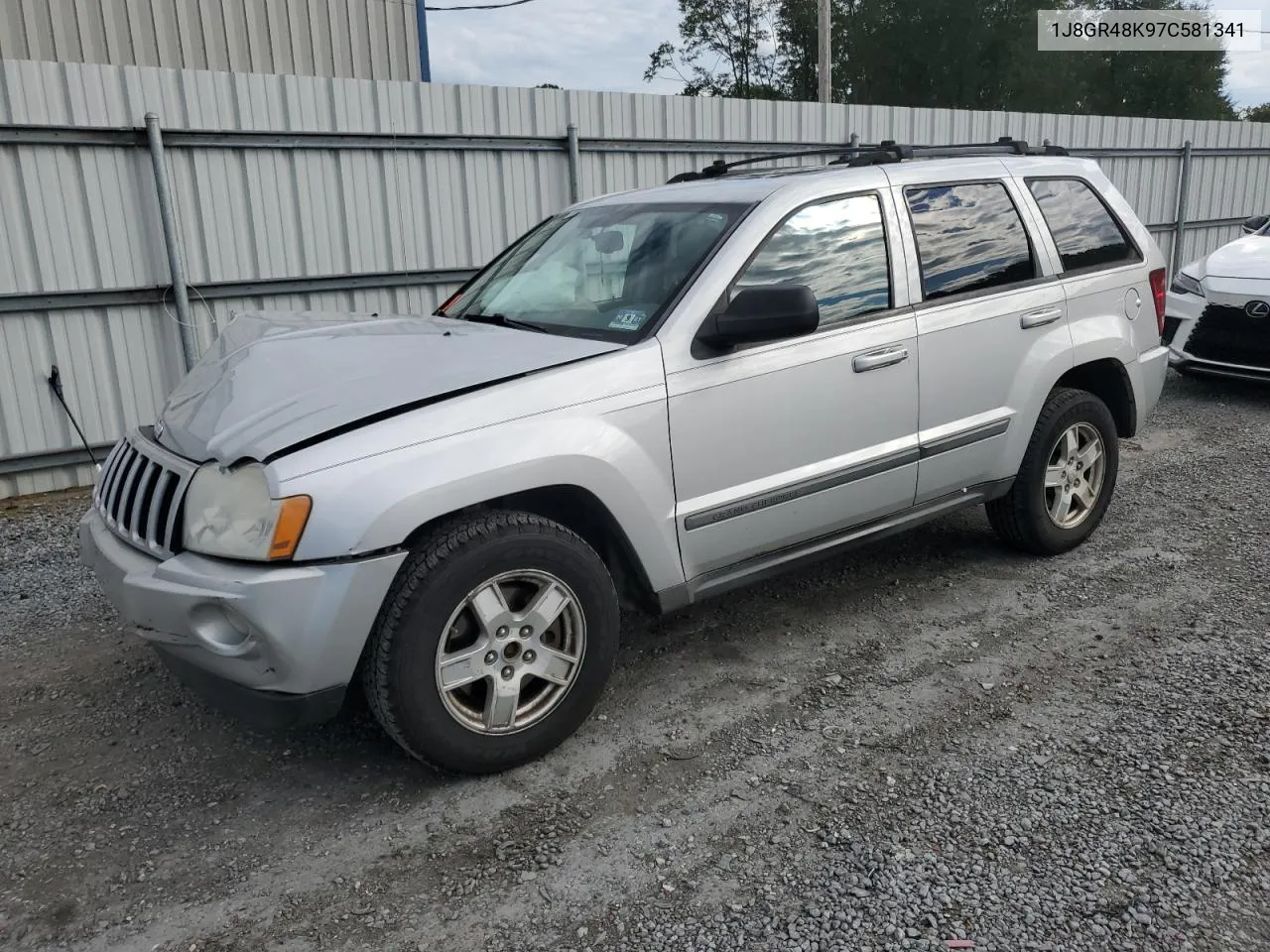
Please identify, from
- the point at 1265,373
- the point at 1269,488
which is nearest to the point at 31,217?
the point at 1269,488

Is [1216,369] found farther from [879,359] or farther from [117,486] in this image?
[117,486]

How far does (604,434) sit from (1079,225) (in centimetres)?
285

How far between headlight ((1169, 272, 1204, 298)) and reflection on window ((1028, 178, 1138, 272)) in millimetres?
4004

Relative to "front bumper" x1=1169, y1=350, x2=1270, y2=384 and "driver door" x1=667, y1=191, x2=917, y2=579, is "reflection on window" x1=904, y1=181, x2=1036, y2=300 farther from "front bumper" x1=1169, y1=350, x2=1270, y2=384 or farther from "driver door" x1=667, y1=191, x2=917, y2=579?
"front bumper" x1=1169, y1=350, x2=1270, y2=384

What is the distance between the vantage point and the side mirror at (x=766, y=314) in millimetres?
3262

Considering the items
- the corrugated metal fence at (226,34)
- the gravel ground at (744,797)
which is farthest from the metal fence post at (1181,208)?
the gravel ground at (744,797)

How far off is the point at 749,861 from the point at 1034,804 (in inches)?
34.4

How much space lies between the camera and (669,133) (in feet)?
29.5

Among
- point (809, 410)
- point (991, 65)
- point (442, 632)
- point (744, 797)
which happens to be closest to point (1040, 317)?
point (809, 410)

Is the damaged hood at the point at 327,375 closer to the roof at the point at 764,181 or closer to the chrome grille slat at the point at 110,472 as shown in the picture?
the chrome grille slat at the point at 110,472

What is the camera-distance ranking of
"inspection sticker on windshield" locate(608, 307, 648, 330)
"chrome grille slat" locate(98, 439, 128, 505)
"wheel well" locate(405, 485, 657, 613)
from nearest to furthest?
1. "wheel well" locate(405, 485, 657, 613)
2. "chrome grille slat" locate(98, 439, 128, 505)
3. "inspection sticker on windshield" locate(608, 307, 648, 330)

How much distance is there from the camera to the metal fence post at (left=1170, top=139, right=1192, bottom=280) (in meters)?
13.7

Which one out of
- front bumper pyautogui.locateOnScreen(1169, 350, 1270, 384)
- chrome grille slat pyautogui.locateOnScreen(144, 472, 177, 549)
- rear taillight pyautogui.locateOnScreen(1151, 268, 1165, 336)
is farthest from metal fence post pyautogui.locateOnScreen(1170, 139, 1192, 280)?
chrome grille slat pyautogui.locateOnScreen(144, 472, 177, 549)

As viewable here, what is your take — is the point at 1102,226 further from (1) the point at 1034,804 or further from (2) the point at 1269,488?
(1) the point at 1034,804
